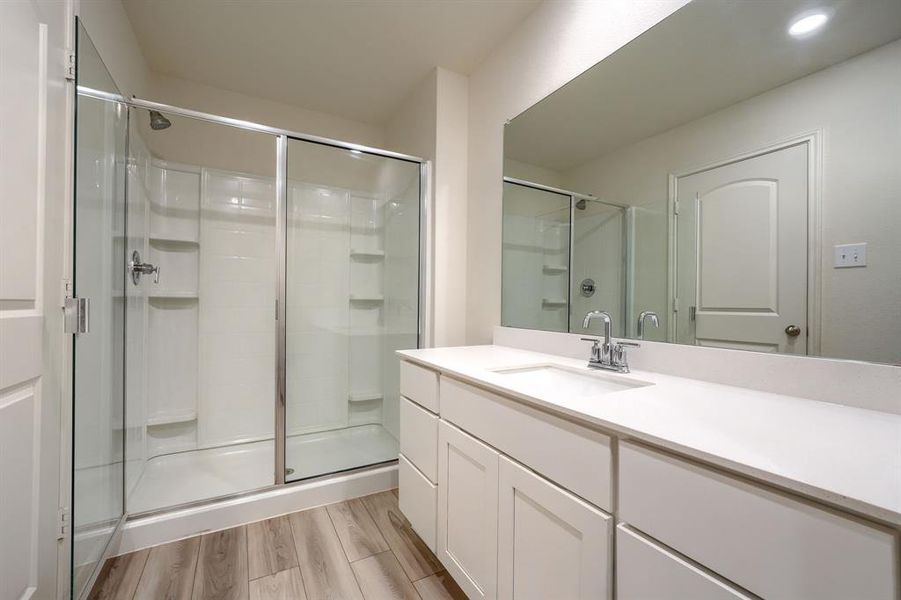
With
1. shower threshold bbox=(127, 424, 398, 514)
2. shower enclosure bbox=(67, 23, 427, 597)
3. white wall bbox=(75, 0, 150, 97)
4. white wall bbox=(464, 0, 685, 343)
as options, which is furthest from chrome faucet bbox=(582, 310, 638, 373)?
white wall bbox=(75, 0, 150, 97)

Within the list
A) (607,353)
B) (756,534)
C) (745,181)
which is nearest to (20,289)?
(756,534)

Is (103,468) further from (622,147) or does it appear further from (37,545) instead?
(622,147)

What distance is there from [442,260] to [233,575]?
1729mm

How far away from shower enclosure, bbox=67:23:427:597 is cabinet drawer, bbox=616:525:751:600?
1.63 meters

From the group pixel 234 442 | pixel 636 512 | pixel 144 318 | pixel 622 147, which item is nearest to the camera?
pixel 636 512

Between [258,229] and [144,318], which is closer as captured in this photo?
[144,318]

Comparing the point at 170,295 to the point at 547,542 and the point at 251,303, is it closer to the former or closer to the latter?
the point at 251,303

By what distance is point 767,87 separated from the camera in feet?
3.07

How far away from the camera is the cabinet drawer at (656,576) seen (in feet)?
1.82

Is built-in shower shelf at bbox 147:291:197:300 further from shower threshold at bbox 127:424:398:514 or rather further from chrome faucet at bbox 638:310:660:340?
chrome faucet at bbox 638:310:660:340

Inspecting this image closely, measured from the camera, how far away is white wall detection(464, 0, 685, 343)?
1.34 meters

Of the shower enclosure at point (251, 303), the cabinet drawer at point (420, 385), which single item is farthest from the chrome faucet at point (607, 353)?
the shower enclosure at point (251, 303)

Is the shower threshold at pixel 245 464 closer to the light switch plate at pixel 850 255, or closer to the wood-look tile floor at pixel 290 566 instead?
the wood-look tile floor at pixel 290 566

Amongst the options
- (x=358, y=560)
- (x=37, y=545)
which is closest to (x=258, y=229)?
(x=37, y=545)
